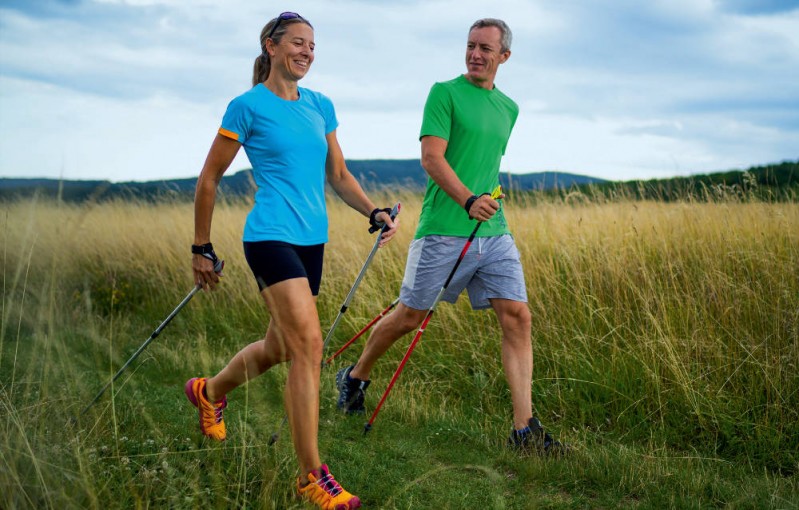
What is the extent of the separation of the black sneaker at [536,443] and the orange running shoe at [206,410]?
1.85 meters

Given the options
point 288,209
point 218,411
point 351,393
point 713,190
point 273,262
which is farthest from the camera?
point 713,190

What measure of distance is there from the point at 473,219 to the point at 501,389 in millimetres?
1860

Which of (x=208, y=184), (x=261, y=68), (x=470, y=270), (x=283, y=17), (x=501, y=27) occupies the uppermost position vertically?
(x=501, y=27)

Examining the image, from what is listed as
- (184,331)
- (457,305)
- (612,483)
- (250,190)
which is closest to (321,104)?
(612,483)

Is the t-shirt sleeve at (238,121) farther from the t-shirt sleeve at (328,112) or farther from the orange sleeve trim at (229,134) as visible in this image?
the t-shirt sleeve at (328,112)

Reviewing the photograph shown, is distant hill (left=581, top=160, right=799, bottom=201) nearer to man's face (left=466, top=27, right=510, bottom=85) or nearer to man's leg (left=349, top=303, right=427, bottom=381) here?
man's face (left=466, top=27, right=510, bottom=85)

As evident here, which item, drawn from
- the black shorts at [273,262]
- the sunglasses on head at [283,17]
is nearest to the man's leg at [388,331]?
the black shorts at [273,262]

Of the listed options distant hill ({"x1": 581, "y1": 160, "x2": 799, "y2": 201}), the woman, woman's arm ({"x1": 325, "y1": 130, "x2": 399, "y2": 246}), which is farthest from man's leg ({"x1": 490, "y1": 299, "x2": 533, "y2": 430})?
distant hill ({"x1": 581, "y1": 160, "x2": 799, "y2": 201})

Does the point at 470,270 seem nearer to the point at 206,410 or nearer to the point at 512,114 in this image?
the point at 512,114

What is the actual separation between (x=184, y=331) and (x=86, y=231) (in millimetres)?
4615

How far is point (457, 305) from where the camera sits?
7215 mm

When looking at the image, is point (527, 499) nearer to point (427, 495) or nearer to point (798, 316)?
point (427, 495)

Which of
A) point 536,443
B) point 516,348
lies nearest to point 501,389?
point 516,348

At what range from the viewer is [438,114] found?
4969 mm
